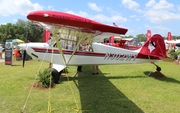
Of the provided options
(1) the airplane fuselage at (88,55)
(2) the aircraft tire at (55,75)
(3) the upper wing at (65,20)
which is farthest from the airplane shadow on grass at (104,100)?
(3) the upper wing at (65,20)

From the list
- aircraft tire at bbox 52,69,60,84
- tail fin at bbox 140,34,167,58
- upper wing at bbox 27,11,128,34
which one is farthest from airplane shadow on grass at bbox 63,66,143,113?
tail fin at bbox 140,34,167,58

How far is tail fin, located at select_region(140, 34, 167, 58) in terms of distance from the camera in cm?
851

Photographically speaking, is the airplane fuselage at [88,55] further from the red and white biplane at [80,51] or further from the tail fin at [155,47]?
the tail fin at [155,47]

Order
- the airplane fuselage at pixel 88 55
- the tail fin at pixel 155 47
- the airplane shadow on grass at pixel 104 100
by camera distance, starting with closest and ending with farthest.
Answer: the airplane shadow on grass at pixel 104 100, the airplane fuselage at pixel 88 55, the tail fin at pixel 155 47

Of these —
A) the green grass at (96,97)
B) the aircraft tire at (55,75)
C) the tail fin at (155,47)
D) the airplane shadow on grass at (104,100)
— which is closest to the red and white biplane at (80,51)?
the tail fin at (155,47)

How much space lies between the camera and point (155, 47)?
28.3 ft

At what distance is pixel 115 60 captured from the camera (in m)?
8.47

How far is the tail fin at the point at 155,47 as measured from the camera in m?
8.51

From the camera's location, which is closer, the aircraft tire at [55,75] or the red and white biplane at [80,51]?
the red and white biplane at [80,51]

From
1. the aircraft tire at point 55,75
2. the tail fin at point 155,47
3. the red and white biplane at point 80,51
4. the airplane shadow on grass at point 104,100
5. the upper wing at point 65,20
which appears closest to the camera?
the upper wing at point 65,20

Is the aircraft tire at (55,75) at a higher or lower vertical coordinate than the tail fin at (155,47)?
lower

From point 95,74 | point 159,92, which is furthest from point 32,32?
point 159,92

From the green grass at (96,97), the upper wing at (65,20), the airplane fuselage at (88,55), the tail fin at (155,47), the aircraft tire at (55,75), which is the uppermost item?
the upper wing at (65,20)

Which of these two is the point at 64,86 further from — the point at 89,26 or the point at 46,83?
the point at 89,26
